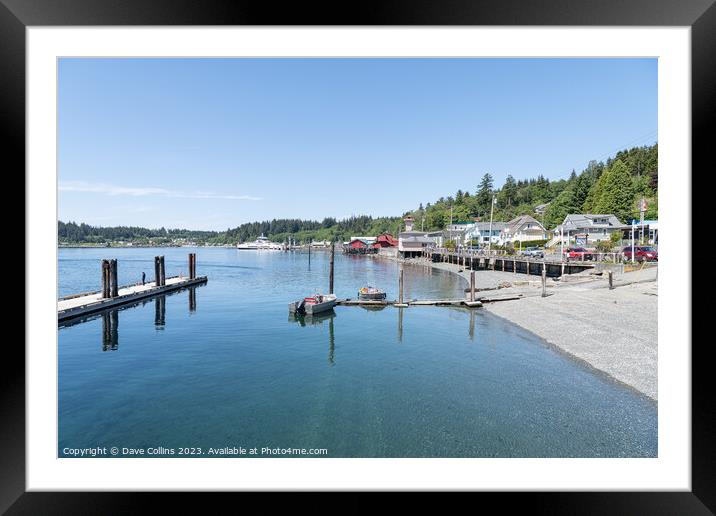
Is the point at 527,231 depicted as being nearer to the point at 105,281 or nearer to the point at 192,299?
the point at 192,299

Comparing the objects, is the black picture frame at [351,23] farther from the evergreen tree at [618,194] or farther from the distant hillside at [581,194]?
the evergreen tree at [618,194]

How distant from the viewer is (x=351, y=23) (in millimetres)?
2363

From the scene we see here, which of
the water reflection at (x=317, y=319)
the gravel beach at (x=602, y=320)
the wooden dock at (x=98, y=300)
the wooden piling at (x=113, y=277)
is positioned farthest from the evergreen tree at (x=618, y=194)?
the wooden piling at (x=113, y=277)

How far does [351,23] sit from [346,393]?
6.60 m

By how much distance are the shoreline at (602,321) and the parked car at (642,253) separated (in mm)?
2881

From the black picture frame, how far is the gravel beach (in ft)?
17.8

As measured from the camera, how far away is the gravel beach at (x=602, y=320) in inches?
314

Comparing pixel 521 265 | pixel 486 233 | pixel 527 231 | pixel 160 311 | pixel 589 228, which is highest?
pixel 486 233

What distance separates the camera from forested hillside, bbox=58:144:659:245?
2766 cm

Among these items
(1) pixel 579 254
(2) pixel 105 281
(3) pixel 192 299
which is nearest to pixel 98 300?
(2) pixel 105 281

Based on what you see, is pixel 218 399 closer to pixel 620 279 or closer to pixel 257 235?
pixel 620 279

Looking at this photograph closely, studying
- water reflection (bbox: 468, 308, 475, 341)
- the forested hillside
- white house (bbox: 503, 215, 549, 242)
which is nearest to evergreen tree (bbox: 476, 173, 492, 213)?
the forested hillside

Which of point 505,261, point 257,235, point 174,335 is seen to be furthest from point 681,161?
point 257,235

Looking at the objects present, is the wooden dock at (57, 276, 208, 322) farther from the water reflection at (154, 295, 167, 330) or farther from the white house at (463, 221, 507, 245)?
the white house at (463, 221, 507, 245)
